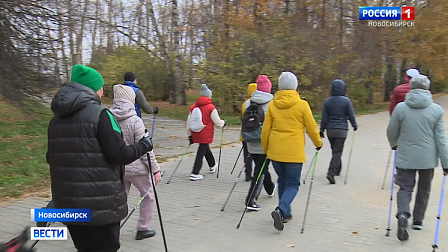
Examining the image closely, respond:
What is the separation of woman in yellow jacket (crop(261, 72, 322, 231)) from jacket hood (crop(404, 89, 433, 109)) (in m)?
1.12

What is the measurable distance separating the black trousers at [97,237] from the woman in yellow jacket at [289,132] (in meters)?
2.50

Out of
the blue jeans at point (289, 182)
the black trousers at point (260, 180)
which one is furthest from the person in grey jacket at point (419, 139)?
the black trousers at point (260, 180)

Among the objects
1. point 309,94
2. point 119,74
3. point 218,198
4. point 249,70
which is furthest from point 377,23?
point 218,198

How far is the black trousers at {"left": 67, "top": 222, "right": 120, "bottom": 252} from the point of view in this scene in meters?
3.44

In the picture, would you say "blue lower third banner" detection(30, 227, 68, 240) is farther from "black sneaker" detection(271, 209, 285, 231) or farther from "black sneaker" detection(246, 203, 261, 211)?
"black sneaker" detection(246, 203, 261, 211)

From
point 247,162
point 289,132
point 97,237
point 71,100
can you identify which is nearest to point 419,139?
point 289,132

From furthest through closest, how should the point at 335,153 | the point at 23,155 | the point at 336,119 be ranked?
the point at 23,155
the point at 335,153
the point at 336,119

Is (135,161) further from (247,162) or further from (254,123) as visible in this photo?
(247,162)

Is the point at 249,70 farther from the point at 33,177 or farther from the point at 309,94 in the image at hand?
the point at 33,177

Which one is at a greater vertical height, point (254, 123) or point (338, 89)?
point (338, 89)

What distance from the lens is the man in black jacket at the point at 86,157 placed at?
10.8 ft

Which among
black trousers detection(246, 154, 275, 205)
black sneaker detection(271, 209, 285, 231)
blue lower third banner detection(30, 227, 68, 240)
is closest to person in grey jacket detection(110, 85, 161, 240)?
blue lower third banner detection(30, 227, 68, 240)

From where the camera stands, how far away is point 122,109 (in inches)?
197

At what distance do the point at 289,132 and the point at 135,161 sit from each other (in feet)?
6.06
